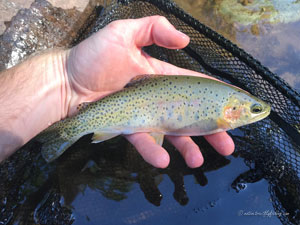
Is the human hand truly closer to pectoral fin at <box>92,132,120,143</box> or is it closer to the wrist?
the wrist

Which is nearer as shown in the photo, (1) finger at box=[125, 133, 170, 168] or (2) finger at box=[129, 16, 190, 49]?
(1) finger at box=[125, 133, 170, 168]

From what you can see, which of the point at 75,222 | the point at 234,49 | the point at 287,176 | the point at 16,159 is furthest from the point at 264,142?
the point at 16,159

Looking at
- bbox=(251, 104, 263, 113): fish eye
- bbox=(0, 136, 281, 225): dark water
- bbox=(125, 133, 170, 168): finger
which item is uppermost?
bbox=(251, 104, 263, 113): fish eye

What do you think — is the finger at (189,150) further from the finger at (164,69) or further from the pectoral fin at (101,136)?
the finger at (164,69)

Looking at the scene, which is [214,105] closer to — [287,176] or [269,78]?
[269,78]

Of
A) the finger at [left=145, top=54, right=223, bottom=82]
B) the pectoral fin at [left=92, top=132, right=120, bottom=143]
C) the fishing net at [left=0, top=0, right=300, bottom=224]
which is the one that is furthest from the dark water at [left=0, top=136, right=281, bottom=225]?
the finger at [left=145, top=54, right=223, bottom=82]

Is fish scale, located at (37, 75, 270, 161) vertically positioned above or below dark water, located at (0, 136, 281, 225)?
above

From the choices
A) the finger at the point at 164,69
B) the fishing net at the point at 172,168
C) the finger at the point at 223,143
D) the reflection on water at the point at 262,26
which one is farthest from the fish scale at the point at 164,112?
the reflection on water at the point at 262,26
